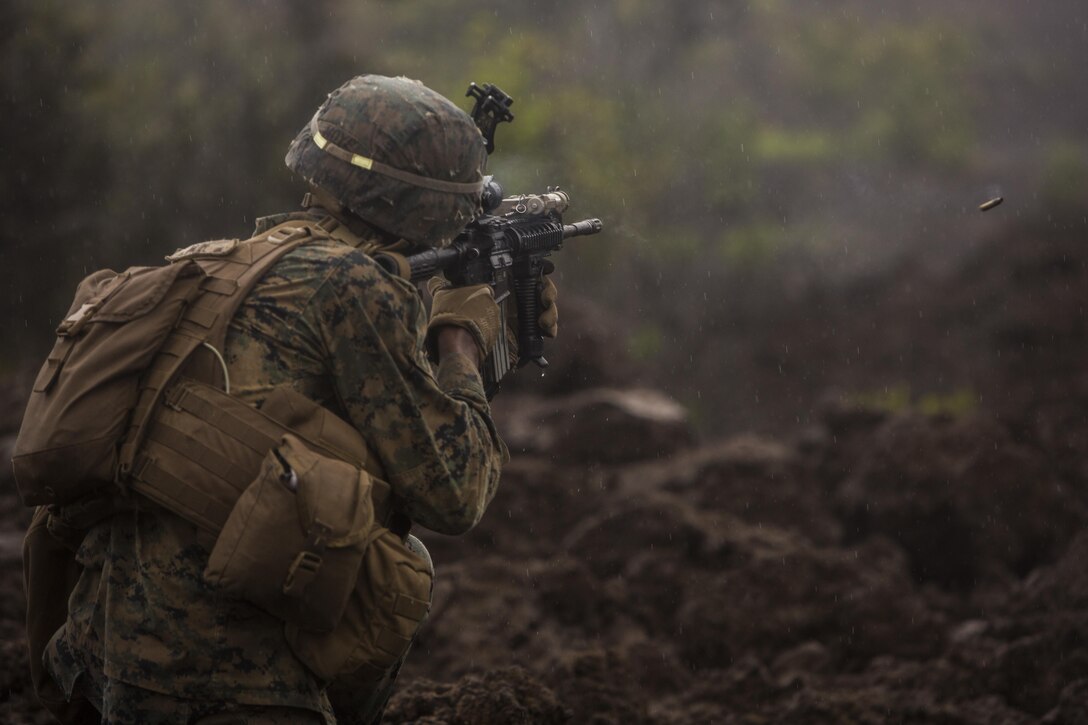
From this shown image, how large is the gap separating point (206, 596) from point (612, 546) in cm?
436

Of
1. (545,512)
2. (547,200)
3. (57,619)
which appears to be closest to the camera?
(57,619)

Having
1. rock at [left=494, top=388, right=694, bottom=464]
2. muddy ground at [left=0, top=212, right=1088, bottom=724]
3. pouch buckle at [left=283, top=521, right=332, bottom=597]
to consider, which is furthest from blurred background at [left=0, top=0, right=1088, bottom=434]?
pouch buckle at [left=283, top=521, right=332, bottom=597]

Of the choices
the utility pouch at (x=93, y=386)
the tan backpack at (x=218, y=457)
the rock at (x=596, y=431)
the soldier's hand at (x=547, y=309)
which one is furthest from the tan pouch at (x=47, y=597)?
the rock at (x=596, y=431)

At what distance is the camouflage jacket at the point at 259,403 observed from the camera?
240 centimetres

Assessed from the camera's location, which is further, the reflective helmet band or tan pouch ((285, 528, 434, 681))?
the reflective helmet band

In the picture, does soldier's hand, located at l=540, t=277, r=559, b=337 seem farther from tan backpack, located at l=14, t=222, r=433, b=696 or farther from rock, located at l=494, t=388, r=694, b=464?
rock, located at l=494, t=388, r=694, b=464

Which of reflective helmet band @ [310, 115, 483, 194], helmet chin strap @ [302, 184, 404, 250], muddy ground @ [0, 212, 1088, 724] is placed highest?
reflective helmet band @ [310, 115, 483, 194]

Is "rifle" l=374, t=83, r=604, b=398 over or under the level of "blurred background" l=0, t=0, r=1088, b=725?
over

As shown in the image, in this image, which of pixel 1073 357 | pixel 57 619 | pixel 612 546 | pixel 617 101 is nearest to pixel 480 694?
pixel 57 619

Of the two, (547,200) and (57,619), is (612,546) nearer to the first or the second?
(547,200)

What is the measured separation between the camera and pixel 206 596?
241 centimetres

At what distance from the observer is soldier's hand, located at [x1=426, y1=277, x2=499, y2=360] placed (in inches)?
118

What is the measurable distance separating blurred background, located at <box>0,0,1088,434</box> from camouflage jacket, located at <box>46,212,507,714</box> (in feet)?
25.5

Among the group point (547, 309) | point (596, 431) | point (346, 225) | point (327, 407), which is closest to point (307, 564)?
point (327, 407)
